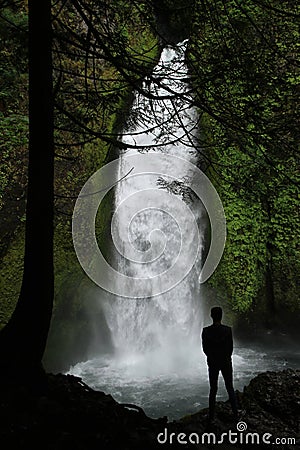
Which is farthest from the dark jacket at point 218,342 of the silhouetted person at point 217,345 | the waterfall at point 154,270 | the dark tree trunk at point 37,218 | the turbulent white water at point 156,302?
the waterfall at point 154,270

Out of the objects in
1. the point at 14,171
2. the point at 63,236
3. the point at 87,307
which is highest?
the point at 14,171

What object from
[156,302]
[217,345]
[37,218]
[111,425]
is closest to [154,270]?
[156,302]

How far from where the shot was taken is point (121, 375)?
30.0ft

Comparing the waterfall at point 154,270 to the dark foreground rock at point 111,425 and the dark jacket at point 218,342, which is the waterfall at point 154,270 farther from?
the dark jacket at point 218,342

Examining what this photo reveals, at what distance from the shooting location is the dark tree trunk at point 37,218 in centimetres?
337

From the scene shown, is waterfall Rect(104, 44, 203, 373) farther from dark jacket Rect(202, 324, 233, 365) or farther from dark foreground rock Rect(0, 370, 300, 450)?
dark jacket Rect(202, 324, 233, 365)

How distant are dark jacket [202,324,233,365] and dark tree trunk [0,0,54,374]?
70.3 inches

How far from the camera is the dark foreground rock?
8.65ft

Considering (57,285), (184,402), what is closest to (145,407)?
(184,402)

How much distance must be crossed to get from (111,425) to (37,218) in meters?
1.68

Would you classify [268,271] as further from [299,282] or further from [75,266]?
[75,266]

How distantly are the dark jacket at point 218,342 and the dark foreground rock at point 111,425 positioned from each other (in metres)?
0.76

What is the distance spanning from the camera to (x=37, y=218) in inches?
137

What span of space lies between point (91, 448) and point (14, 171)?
790 cm
